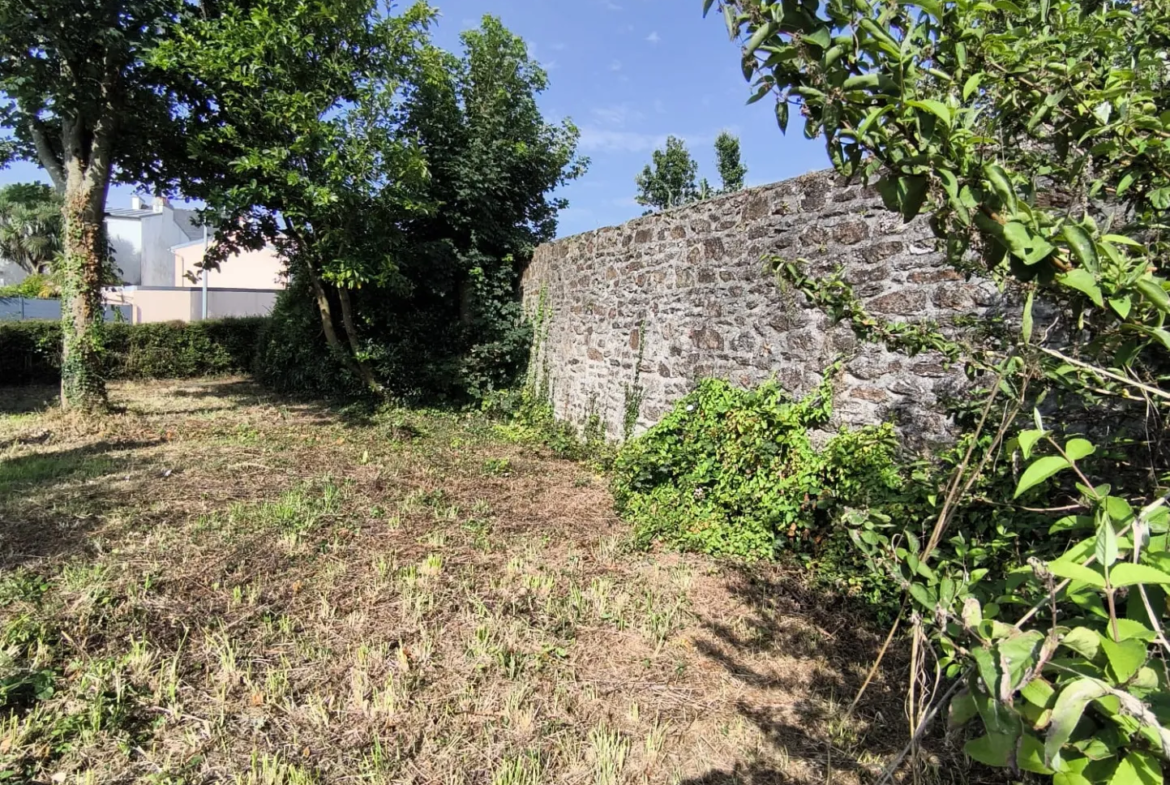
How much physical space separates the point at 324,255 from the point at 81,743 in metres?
6.68

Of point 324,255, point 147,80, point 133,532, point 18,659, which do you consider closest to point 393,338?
point 324,255

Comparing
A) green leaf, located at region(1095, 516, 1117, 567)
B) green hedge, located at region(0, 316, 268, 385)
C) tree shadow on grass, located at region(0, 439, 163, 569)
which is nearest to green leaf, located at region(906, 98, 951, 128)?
green leaf, located at region(1095, 516, 1117, 567)

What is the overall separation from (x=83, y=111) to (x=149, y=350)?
7267 millimetres

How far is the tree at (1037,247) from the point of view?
2.22ft

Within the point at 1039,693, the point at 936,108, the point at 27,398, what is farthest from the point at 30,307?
the point at 1039,693

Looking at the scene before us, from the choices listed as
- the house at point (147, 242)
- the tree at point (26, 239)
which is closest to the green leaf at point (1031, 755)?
the tree at point (26, 239)

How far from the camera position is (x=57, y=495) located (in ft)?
15.4

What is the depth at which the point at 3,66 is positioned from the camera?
6461 mm

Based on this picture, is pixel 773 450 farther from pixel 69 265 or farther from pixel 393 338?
pixel 69 265

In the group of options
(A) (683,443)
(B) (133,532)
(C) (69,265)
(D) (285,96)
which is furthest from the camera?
(C) (69,265)

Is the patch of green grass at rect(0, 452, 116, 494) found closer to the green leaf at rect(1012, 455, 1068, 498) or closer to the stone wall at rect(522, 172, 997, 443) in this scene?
the stone wall at rect(522, 172, 997, 443)

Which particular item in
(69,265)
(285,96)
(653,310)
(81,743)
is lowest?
(81,743)

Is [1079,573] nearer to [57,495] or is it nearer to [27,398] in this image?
[57,495]

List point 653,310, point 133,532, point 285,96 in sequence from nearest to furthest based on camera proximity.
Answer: point 133,532 < point 653,310 < point 285,96
